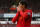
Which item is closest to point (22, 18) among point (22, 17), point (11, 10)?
point (22, 17)

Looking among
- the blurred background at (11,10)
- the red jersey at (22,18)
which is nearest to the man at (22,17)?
the red jersey at (22,18)

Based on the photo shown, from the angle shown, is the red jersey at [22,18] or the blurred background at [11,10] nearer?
the red jersey at [22,18]

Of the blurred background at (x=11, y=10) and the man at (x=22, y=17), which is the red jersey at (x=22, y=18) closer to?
the man at (x=22, y=17)

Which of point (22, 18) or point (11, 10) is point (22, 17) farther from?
point (11, 10)

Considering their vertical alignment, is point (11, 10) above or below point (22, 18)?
above

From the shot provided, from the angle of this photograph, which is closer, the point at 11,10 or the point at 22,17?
the point at 22,17

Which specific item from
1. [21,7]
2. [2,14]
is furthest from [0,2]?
[21,7]

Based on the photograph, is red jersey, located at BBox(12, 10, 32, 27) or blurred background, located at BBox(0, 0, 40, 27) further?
blurred background, located at BBox(0, 0, 40, 27)

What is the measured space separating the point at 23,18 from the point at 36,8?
376 centimetres

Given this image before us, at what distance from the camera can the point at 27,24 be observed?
2053mm

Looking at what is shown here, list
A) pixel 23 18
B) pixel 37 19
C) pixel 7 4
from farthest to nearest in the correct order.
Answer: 1. pixel 7 4
2. pixel 37 19
3. pixel 23 18

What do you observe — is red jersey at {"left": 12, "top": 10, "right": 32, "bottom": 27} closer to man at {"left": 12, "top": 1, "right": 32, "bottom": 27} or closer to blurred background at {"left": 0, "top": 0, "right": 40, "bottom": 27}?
man at {"left": 12, "top": 1, "right": 32, "bottom": 27}

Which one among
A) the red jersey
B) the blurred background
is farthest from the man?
the blurred background

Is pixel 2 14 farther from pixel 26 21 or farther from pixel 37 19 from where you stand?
pixel 26 21
